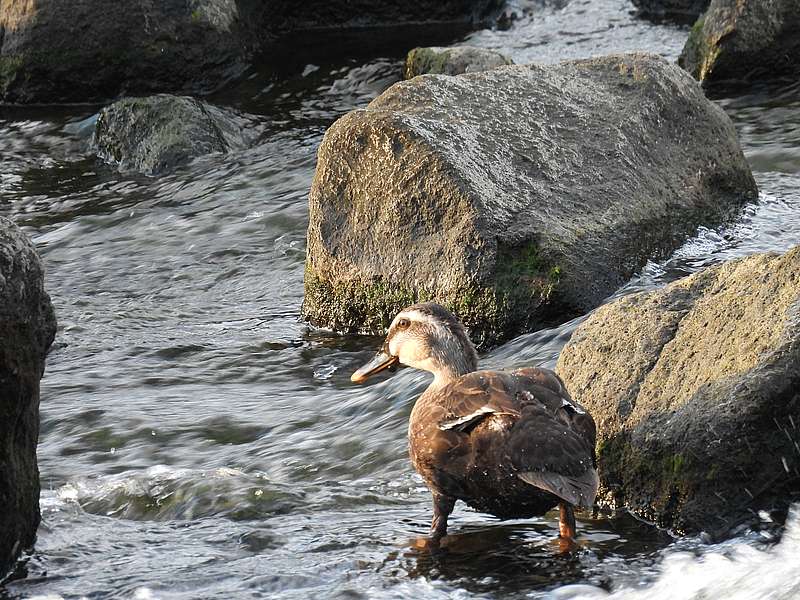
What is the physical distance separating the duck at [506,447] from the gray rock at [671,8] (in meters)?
12.0

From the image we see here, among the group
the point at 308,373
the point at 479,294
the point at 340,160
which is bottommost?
the point at 308,373

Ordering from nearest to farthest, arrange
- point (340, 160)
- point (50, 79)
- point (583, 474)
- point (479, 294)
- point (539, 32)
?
point (583, 474)
point (479, 294)
point (340, 160)
point (50, 79)
point (539, 32)

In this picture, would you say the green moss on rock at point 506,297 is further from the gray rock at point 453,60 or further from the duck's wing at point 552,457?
the gray rock at point 453,60

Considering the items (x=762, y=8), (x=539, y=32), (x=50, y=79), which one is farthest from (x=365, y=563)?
(x=539, y=32)

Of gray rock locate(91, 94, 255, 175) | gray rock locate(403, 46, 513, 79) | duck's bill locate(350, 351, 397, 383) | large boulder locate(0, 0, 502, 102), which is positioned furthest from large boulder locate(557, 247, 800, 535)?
large boulder locate(0, 0, 502, 102)

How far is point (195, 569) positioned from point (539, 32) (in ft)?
39.2

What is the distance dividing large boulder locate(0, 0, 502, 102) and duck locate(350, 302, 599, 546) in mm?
9531

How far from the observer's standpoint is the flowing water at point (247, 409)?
15.3 feet

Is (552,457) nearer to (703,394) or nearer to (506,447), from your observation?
(506,447)

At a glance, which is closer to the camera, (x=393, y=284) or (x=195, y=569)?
(x=195, y=569)

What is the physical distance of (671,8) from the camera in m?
16.2

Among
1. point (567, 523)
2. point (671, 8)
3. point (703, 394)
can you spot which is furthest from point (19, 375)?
point (671, 8)

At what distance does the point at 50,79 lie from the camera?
13812 millimetres

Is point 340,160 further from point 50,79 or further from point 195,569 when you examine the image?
point 50,79
